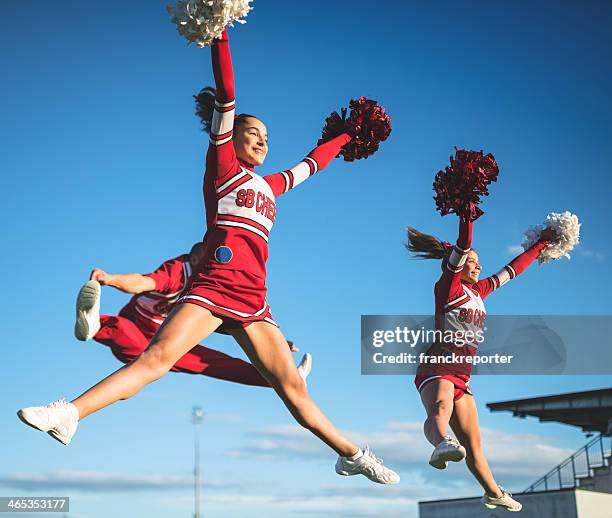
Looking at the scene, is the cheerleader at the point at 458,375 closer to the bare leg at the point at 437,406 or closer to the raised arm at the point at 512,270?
the bare leg at the point at 437,406

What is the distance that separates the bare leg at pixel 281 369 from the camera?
5.14 metres

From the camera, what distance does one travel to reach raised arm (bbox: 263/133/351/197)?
5801 mm

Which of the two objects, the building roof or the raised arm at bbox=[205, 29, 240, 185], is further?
the building roof

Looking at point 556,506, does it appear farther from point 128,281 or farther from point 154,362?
point 154,362

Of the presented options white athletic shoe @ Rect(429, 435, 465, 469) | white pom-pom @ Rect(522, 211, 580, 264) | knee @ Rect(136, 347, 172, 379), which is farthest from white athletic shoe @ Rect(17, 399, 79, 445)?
white pom-pom @ Rect(522, 211, 580, 264)

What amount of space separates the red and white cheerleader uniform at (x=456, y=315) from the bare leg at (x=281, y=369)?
5.93 ft

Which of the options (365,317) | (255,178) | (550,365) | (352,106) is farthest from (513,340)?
(255,178)

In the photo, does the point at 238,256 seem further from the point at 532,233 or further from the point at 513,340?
the point at 513,340

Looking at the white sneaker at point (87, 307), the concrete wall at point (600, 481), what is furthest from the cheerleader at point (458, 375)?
the concrete wall at point (600, 481)

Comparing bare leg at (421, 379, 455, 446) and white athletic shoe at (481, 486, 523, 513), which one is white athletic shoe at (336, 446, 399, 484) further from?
white athletic shoe at (481, 486, 523, 513)

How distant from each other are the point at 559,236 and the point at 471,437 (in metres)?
2.44

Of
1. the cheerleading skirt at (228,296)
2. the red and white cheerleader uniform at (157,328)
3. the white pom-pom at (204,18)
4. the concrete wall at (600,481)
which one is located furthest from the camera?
the concrete wall at (600,481)

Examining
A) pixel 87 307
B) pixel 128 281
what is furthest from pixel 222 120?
pixel 128 281

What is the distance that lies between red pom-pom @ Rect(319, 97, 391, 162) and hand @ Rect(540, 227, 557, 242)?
2.33m
